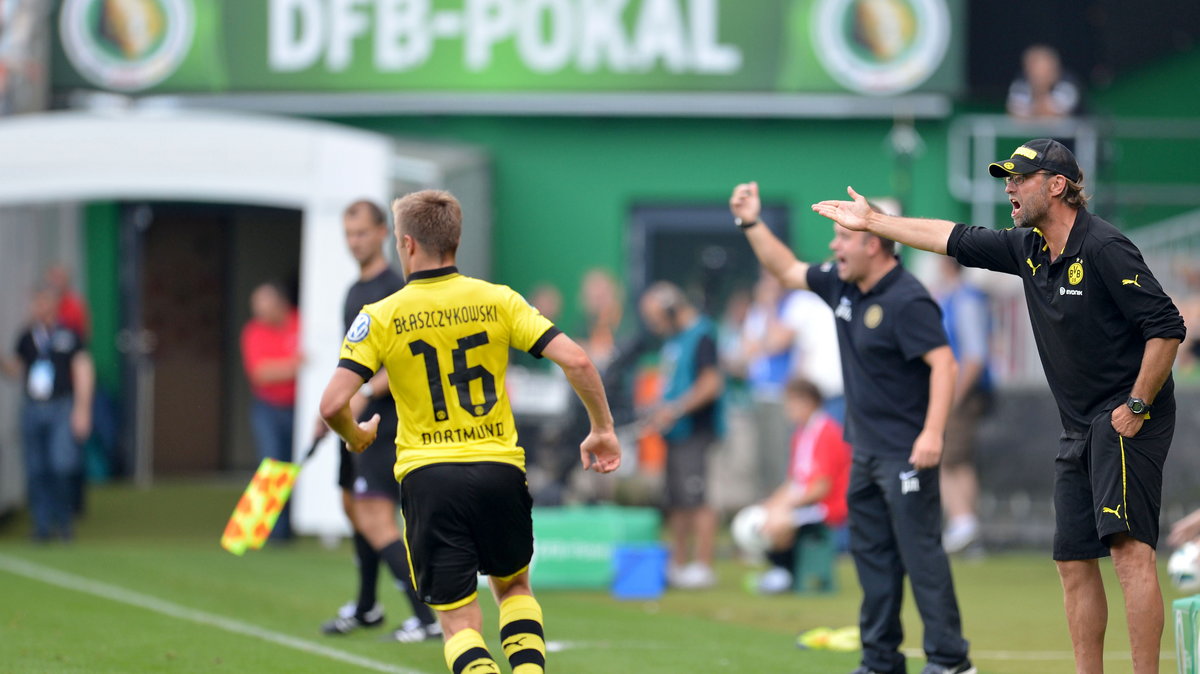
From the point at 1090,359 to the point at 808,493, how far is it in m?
5.16

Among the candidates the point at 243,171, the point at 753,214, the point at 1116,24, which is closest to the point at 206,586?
the point at 243,171

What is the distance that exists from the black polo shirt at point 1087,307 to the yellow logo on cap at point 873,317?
3.59 feet

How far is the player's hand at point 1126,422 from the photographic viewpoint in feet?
18.6

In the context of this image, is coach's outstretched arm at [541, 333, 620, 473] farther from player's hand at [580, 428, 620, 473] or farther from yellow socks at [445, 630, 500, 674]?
yellow socks at [445, 630, 500, 674]

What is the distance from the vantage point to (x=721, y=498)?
1477 cm

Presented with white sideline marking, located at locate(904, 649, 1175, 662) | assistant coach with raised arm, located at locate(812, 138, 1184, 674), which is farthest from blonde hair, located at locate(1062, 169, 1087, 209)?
white sideline marking, located at locate(904, 649, 1175, 662)

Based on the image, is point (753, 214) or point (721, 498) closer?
point (753, 214)

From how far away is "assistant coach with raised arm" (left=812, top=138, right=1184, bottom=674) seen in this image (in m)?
5.66

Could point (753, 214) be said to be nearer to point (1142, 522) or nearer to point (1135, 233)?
point (1142, 522)

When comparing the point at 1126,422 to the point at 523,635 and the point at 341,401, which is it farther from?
the point at 341,401

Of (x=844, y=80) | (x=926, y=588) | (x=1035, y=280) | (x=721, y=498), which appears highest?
(x=844, y=80)

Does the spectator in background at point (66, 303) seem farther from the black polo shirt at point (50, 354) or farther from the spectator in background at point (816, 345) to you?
the spectator in background at point (816, 345)

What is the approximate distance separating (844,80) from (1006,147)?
1.89 meters

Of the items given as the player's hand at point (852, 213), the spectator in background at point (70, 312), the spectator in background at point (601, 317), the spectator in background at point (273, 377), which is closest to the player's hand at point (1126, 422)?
the player's hand at point (852, 213)
